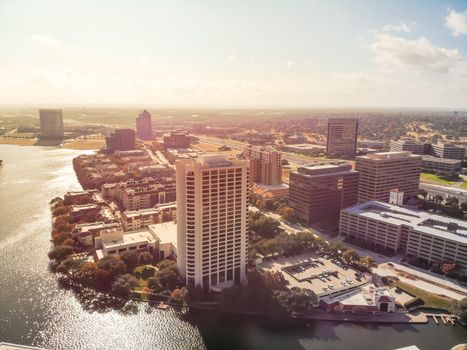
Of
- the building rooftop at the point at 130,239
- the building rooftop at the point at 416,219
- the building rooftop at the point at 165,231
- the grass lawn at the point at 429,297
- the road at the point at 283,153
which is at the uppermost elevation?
the building rooftop at the point at 416,219

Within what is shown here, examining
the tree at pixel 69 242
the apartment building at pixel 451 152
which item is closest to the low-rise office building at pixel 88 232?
the tree at pixel 69 242

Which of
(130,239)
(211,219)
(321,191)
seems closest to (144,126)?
(321,191)

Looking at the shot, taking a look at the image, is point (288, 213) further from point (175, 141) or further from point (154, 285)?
point (175, 141)

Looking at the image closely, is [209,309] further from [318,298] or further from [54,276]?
[54,276]

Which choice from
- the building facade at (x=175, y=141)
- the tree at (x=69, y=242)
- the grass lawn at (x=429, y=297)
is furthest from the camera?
the building facade at (x=175, y=141)

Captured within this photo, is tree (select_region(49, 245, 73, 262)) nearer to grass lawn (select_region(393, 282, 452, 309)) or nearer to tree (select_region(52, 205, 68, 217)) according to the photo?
tree (select_region(52, 205, 68, 217))

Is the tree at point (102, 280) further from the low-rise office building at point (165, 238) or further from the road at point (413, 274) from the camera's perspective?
the road at point (413, 274)

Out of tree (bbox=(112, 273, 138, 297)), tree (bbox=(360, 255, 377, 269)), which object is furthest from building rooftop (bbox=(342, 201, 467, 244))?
tree (bbox=(112, 273, 138, 297))
